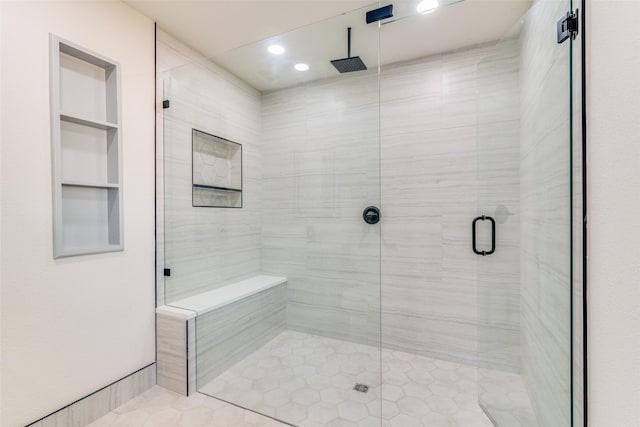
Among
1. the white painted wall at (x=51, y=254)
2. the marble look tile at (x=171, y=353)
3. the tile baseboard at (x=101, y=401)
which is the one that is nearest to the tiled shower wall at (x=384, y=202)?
the marble look tile at (x=171, y=353)

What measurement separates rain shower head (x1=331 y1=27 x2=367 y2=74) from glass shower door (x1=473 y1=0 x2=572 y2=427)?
33.5 inches

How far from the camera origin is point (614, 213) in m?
0.83

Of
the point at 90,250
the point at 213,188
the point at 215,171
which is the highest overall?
the point at 215,171

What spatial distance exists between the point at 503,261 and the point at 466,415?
0.96m

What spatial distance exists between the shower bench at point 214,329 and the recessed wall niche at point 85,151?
64cm

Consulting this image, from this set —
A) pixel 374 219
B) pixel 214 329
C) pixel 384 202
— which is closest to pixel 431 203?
pixel 384 202

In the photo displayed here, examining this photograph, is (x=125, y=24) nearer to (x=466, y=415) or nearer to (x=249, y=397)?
(x=249, y=397)

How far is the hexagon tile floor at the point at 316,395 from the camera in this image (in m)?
1.65

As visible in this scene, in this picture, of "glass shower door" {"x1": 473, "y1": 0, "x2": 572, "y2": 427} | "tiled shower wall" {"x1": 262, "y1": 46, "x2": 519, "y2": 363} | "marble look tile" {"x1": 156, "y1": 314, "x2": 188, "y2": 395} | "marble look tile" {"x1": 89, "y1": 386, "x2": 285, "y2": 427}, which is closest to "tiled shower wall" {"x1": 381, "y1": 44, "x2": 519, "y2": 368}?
"tiled shower wall" {"x1": 262, "y1": 46, "x2": 519, "y2": 363}

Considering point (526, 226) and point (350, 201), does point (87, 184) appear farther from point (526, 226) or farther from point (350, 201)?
point (526, 226)

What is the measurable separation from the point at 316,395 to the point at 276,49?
2.34 meters

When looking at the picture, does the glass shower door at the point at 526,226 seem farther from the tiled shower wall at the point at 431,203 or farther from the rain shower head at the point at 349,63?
the rain shower head at the point at 349,63

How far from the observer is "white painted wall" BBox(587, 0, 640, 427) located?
730 mm

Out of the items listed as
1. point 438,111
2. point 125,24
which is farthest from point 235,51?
point 438,111
